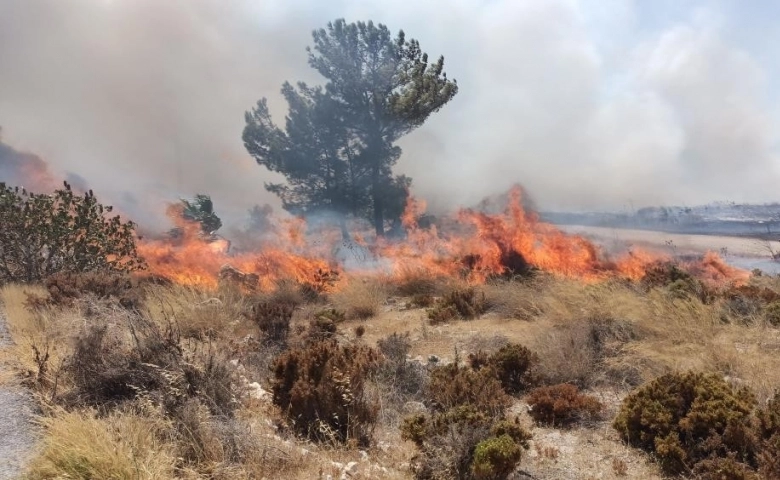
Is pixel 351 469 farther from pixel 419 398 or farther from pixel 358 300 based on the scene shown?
pixel 358 300

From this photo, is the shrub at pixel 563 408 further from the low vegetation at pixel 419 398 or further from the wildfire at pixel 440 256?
the wildfire at pixel 440 256

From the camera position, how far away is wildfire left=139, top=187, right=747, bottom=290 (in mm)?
15480

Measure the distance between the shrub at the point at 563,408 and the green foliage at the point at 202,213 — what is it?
73.3 feet

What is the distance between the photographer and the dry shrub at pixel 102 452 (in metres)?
3.65

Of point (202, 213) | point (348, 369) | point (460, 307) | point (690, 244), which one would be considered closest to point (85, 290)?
point (348, 369)

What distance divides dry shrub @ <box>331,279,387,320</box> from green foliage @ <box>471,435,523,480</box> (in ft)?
26.1

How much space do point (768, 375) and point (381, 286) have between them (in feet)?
32.5

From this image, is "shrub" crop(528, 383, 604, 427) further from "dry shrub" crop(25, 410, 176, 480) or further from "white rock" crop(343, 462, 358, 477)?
"dry shrub" crop(25, 410, 176, 480)

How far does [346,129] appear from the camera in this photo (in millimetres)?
25344

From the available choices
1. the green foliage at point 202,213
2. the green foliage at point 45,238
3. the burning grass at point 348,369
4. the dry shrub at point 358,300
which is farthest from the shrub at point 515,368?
the green foliage at point 202,213

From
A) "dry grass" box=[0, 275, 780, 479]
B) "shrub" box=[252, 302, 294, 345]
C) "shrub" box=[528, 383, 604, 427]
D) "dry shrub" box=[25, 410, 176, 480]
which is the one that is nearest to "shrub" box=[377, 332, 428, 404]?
"dry grass" box=[0, 275, 780, 479]

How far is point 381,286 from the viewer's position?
47.5 ft

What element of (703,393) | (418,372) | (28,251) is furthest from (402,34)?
(703,393)

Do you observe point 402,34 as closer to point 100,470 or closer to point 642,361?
point 642,361
